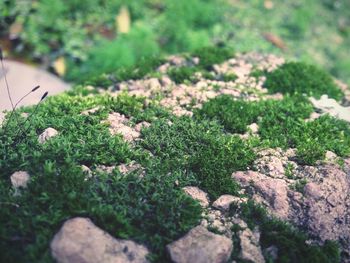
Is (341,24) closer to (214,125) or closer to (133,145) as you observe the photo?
(214,125)

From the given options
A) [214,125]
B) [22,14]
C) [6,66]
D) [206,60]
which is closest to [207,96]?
[214,125]

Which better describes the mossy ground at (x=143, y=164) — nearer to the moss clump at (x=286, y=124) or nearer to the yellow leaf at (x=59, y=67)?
the moss clump at (x=286, y=124)

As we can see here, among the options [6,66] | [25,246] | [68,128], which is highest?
[68,128]

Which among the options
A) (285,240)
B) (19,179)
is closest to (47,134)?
(19,179)

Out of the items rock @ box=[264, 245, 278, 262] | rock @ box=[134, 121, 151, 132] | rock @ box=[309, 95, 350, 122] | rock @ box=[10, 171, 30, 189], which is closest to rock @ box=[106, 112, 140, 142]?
rock @ box=[134, 121, 151, 132]

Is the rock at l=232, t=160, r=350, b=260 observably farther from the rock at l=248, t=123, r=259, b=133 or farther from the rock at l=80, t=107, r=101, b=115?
the rock at l=80, t=107, r=101, b=115
